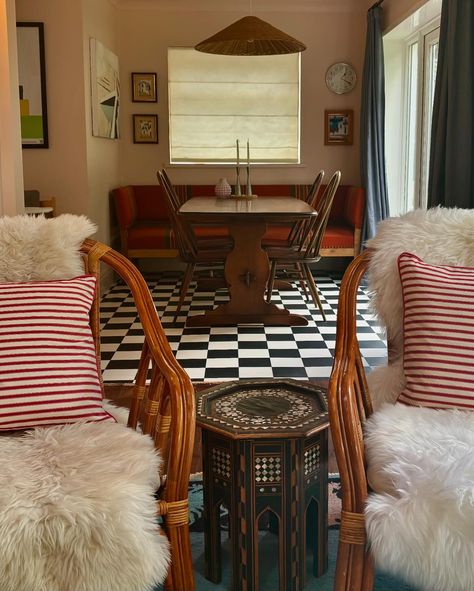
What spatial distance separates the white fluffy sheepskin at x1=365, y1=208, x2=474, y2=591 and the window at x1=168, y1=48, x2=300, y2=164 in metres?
5.45

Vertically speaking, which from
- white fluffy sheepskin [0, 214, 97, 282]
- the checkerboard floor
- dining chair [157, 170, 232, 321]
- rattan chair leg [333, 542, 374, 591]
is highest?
white fluffy sheepskin [0, 214, 97, 282]

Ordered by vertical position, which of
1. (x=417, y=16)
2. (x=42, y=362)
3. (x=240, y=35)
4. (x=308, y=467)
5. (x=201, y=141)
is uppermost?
(x=417, y=16)

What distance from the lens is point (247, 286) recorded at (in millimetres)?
4941

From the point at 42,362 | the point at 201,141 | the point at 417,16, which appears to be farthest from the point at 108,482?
the point at 201,141

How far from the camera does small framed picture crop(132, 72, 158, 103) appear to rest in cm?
712

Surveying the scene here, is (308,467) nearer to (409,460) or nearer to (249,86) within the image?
(409,460)

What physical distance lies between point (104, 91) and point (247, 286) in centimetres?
245

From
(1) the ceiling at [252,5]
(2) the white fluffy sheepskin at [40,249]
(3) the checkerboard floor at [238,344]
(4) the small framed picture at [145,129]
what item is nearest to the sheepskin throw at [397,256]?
(2) the white fluffy sheepskin at [40,249]

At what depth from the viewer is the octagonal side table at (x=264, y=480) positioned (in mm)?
1726

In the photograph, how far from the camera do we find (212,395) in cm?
196

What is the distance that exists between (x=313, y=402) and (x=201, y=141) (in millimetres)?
5719

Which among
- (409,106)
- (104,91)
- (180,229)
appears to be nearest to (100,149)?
(104,91)

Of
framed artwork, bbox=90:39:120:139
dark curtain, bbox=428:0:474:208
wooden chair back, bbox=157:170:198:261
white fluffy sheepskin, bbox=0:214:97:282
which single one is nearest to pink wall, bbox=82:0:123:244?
framed artwork, bbox=90:39:120:139

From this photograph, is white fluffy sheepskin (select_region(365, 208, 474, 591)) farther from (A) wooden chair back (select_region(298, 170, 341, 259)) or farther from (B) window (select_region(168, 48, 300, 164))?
(B) window (select_region(168, 48, 300, 164))
